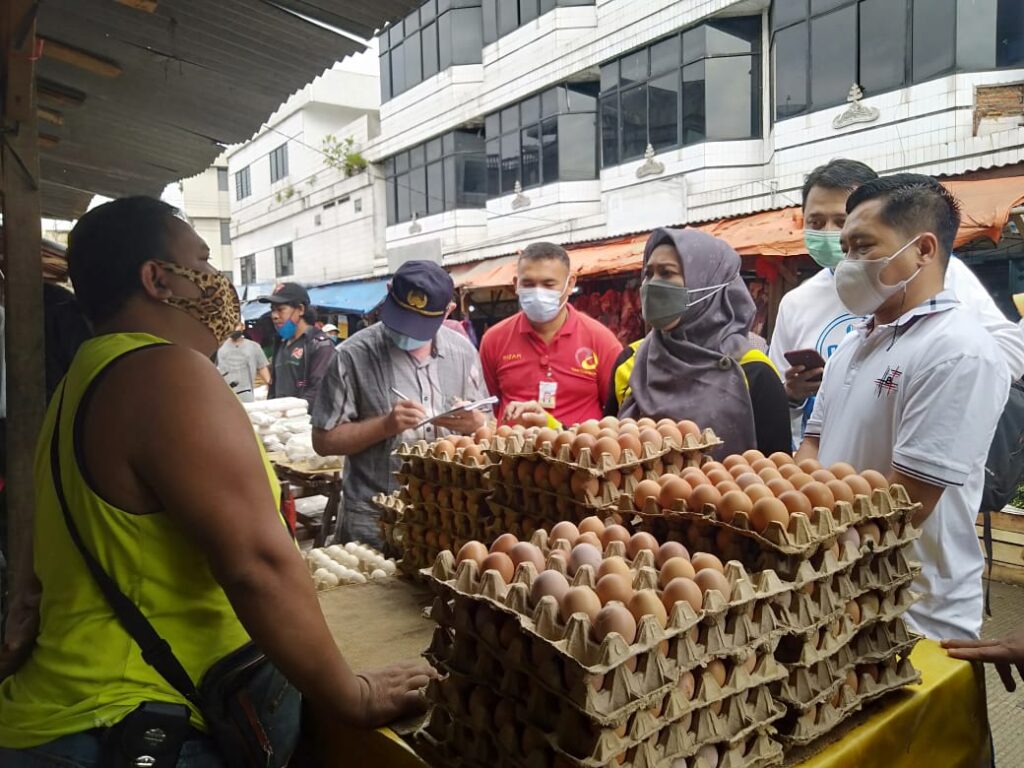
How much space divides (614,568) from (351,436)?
7.20 feet

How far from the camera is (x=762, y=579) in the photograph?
1.55 metres

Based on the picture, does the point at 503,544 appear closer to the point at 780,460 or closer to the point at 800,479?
the point at 800,479

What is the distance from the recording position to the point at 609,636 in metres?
1.27

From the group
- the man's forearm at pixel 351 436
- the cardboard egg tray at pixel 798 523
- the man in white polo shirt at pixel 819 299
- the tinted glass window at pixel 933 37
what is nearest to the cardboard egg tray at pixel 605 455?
the cardboard egg tray at pixel 798 523

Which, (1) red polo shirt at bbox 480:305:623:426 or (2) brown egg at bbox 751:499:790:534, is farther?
(1) red polo shirt at bbox 480:305:623:426

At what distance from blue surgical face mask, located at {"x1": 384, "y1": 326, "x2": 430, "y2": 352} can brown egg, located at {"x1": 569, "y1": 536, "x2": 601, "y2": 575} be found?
81.5 inches

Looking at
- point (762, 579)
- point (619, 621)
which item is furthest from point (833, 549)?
point (619, 621)

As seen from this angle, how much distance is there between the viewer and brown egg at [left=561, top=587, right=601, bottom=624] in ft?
4.51

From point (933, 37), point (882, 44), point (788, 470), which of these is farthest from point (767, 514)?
point (882, 44)

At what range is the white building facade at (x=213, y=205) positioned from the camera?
42094 millimetres

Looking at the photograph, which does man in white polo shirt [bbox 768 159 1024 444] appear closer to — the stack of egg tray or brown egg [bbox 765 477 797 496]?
brown egg [bbox 765 477 797 496]

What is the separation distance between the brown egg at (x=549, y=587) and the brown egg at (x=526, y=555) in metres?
0.12

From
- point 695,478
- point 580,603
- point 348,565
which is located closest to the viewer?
point 580,603

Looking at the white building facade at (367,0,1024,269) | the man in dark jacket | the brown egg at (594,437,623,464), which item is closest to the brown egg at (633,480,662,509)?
the brown egg at (594,437,623,464)
